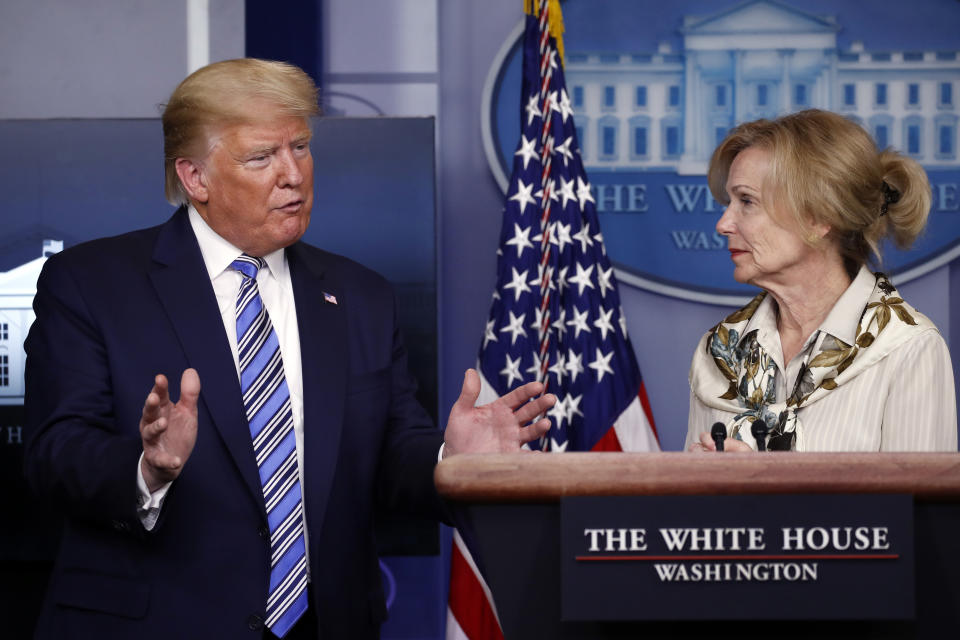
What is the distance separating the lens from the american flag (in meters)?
2.96

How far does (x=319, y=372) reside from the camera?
183cm

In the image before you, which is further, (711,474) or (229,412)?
(229,412)

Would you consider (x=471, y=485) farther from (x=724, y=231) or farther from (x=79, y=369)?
(x=724, y=231)

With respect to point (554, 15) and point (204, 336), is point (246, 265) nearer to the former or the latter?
point (204, 336)

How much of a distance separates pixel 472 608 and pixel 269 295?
1.37 meters

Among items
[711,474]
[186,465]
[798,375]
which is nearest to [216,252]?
[186,465]

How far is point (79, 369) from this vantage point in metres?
1.69

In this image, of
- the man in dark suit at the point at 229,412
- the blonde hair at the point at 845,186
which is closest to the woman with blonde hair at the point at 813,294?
the blonde hair at the point at 845,186

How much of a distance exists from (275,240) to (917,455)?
1259 mm

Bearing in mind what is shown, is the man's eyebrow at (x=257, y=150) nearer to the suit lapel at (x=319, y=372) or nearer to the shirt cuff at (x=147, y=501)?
the suit lapel at (x=319, y=372)

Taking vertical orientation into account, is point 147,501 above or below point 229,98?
below

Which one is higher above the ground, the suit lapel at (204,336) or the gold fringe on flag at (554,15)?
the gold fringe on flag at (554,15)

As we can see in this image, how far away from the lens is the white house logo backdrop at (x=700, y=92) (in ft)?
10.9

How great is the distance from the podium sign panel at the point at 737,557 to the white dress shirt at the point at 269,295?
921 millimetres
